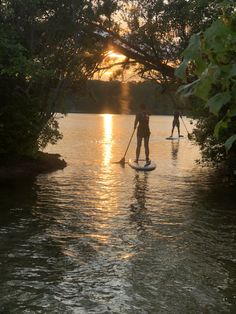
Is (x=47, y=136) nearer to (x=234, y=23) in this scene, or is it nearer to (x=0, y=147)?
(x=0, y=147)

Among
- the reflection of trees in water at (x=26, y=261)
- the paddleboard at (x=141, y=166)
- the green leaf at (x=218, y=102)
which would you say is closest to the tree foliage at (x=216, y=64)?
the green leaf at (x=218, y=102)

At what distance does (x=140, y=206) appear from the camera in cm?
1195

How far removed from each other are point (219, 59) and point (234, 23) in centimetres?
20

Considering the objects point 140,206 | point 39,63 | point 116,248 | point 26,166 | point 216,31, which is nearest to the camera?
point 216,31

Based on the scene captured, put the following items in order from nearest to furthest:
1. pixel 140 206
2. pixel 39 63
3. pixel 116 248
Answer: pixel 116 248
pixel 140 206
pixel 39 63

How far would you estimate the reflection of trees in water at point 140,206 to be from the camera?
1025 cm

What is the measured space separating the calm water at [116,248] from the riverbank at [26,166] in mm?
1759

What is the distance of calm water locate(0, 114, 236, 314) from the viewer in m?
5.94

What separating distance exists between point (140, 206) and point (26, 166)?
24.0 feet

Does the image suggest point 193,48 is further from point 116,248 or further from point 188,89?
point 116,248

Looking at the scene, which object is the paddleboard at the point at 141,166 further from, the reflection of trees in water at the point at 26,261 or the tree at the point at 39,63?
the reflection of trees in water at the point at 26,261

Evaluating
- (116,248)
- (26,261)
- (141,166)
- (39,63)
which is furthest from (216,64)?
(141,166)

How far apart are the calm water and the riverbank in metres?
1.76

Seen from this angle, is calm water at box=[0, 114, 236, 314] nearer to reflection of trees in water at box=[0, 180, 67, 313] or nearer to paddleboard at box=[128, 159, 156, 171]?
reflection of trees in water at box=[0, 180, 67, 313]
